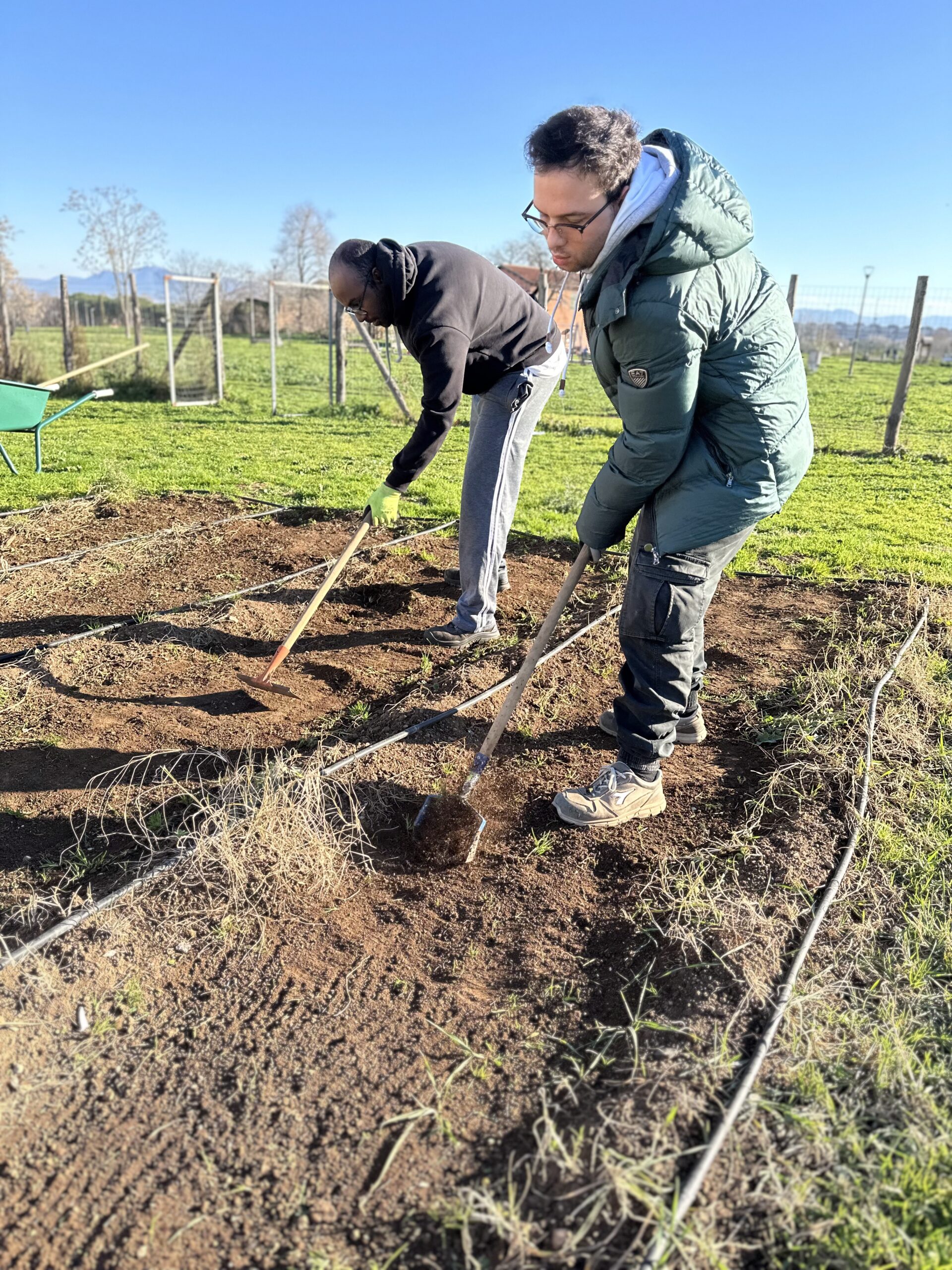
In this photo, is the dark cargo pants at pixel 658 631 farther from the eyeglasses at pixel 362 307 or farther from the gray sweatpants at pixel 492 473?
the eyeglasses at pixel 362 307

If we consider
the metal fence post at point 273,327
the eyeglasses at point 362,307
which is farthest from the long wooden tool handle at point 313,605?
the metal fence post at point 273,327

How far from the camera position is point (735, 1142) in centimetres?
171

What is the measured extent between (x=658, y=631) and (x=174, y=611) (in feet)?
9.19

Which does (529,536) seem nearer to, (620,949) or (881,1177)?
(620,949)

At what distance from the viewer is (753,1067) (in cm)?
185

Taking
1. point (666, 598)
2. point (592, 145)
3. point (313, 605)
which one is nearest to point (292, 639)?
point (313, 605)

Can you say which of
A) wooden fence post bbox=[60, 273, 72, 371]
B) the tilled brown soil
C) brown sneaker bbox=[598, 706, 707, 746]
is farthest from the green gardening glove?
wooden fence post bbox=[60, 273, 72, 371]

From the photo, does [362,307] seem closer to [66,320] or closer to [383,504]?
[383,504]

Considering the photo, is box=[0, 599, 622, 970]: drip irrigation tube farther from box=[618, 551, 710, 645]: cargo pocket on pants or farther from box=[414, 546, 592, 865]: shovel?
box=[618, 551, 710, 645]: cargo pocket on pants

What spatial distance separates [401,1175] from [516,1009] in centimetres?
51

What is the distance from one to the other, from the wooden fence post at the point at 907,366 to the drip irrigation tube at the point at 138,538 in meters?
7.68

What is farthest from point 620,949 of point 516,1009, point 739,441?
point 739,441

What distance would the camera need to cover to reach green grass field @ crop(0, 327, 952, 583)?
6266 millimetres

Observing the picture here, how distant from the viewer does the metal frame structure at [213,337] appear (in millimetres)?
11820
